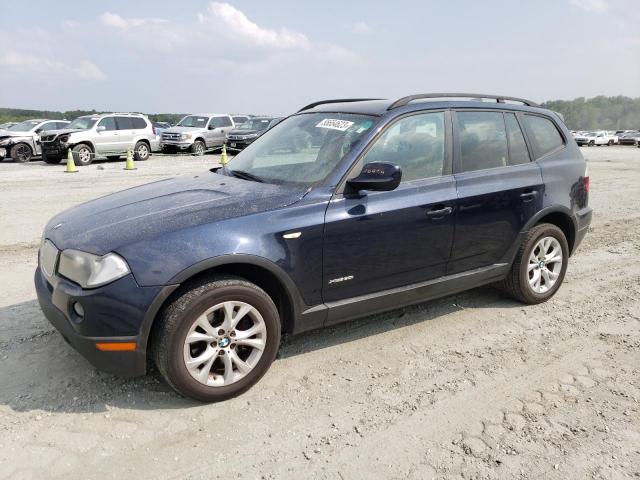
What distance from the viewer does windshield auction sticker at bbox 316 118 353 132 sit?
389 centimetres

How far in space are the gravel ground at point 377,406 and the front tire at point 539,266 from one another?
0.50ft

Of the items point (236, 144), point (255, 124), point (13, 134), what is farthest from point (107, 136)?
point (255, 124)

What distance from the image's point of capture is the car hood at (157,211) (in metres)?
3.04

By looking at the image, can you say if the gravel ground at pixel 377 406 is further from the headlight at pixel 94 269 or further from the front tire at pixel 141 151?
the front tire at pixel 141 151

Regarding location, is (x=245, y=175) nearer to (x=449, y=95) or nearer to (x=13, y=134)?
(x=449, y=95)

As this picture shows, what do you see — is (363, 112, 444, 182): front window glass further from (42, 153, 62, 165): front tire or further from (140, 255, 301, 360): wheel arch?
(42, 153, 62, 165): front tire

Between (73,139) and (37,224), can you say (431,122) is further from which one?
(73,139)

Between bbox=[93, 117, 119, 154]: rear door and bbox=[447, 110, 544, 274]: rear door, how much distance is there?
16828 mm

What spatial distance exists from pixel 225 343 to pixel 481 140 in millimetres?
2643

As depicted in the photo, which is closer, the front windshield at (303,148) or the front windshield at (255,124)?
the front windshield at (303,148)

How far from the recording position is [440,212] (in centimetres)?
383

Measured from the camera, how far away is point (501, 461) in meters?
2.63

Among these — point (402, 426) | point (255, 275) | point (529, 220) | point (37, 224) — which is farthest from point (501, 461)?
point (37, 224)

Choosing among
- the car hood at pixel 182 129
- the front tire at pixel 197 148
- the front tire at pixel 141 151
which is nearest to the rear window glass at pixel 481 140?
the front tire at pixel 141 151
